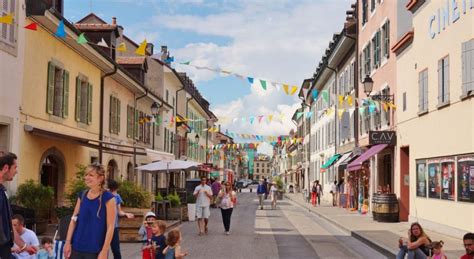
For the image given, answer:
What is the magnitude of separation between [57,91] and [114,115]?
7501 millimetres

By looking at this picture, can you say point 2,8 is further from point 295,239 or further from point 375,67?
point 375,67

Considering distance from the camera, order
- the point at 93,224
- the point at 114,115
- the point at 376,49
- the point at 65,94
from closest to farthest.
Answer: the point at 93,224 → the point at 65,94 → the point at 376,49 → the point at 114,115

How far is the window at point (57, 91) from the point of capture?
18750 mm

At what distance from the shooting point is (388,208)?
21.8m

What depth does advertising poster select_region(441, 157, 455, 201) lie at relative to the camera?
16.6m

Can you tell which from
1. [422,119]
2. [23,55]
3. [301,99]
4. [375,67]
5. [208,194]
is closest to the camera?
[23,55]

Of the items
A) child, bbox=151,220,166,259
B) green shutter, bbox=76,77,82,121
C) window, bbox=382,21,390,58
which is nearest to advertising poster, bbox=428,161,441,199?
window, bbox=382,21,390,58

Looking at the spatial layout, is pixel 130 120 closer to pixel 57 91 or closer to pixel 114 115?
pixel 114 115

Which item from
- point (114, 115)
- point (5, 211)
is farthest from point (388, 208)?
point (5, 211)

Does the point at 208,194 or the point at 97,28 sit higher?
the point at 97,28

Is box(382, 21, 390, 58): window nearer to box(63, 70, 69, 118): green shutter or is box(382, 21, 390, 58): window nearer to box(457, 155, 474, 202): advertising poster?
box(457, 155, 474, 202): advertising poster

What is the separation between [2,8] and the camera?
15.3 metres

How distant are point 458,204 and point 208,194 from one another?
6.85 meters

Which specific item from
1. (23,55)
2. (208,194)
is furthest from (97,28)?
(208,194)
